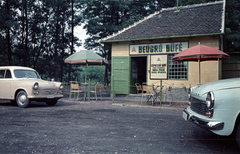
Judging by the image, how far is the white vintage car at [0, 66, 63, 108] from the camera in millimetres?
9180

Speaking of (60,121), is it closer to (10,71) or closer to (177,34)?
(10,71)

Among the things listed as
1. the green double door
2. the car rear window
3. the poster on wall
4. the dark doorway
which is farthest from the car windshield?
the dark doorway

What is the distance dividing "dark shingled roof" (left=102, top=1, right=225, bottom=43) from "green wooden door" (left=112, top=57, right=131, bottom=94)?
1.35m

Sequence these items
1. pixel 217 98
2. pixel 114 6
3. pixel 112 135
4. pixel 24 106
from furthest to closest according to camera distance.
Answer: pixel 114 6 → pixel 24 106 → pixel 112 135 → pixel 217 98

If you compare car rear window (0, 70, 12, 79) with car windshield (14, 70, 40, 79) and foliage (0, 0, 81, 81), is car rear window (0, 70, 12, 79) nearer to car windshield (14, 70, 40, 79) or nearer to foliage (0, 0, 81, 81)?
car windshield (14, 70, 40, 79)

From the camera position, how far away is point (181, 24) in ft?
46.5

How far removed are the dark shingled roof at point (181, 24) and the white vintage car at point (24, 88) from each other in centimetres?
609

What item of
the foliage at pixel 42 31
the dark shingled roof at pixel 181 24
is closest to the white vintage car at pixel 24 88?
the dark shingled roof at pixel 181 24

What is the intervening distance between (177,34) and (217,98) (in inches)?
391

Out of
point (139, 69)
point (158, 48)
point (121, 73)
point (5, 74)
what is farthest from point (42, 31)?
point (5, 74)

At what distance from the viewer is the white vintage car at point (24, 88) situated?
918 centimetres

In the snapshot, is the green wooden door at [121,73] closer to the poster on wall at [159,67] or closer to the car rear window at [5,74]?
the poster on wall at [159,67]

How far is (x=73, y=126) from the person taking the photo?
18.6 feet

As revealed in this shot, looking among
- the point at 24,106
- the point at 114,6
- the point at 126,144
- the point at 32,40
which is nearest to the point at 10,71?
the point at 24,106
